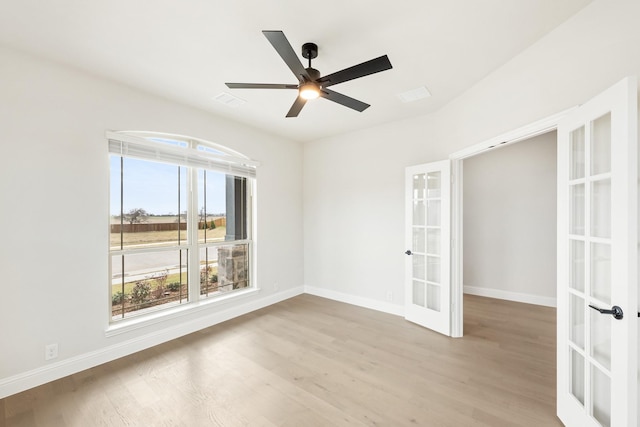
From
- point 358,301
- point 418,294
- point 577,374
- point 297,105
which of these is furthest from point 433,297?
point 297,105

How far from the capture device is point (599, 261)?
5.21ft

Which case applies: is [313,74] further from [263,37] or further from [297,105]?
[263,37]

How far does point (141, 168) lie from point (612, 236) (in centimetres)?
410

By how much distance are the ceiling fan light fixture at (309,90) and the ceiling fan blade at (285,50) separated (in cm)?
5

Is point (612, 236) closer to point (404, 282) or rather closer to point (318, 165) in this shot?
point (404, 282)

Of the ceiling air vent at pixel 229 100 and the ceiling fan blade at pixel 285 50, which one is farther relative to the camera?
the ceiling air vent at pixel 229 100

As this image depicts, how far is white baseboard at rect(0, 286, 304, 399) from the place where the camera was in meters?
2.25

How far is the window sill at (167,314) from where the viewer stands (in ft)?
9.29

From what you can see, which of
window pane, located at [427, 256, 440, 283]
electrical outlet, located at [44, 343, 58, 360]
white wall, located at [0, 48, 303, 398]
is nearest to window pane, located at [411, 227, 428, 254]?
window pane, located at [427, 256, 440, 283]

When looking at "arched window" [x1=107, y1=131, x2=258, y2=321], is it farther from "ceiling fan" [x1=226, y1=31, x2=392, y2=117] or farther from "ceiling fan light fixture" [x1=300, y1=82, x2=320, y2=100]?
"ceiling fan light fixture" [x1=300, y1=82, x2=320, y2=100]

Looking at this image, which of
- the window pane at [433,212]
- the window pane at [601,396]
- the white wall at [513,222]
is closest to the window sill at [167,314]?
the window pane at [433,212]

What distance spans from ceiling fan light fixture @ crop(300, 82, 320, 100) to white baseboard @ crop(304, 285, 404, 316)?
3.26 m

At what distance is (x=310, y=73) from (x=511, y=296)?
4.94m

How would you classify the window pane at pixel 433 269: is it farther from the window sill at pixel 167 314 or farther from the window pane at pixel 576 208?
the window sill at pixel 167 314
